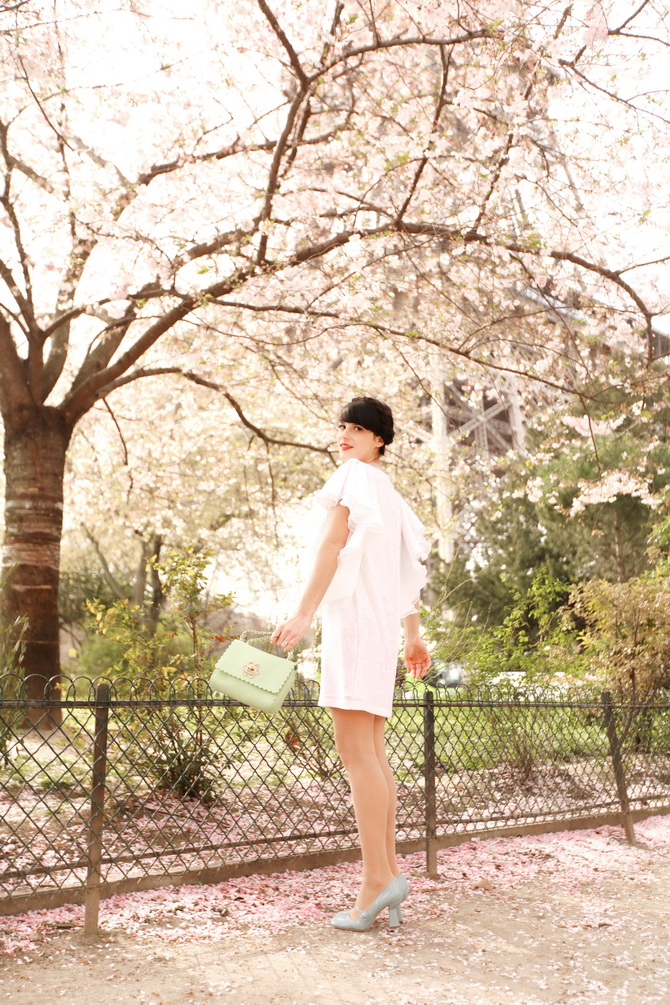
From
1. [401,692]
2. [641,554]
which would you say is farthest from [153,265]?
[641,554]

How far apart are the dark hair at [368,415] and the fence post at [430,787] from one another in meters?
1.35

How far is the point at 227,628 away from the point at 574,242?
15.9ft

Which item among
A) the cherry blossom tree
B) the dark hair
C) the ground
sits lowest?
the ground

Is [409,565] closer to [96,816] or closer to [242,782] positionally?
[96,816]

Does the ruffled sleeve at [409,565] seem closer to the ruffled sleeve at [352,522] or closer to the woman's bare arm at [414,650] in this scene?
the woman's bare arm at [414,650]

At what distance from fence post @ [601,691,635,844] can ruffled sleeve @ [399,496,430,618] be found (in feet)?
7.66

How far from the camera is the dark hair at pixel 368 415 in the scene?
3.45 m

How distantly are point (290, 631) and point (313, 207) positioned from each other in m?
6.18

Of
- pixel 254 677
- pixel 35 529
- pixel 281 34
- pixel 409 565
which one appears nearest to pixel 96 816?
pixel 254 677

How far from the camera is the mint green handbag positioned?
300 centimetres

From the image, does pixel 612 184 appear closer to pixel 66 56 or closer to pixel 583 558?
pixel 66 56

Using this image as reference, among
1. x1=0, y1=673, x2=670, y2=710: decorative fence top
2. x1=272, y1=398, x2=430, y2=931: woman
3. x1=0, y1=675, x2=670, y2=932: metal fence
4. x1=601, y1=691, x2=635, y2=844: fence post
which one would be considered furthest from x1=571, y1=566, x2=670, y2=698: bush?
x1=272, y1=398, x2=430, y2=931: woman

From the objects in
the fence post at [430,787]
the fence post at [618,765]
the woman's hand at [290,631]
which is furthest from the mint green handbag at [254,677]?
the fence post at [618,765]

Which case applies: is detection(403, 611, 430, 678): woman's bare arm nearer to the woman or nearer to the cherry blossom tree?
the woman
